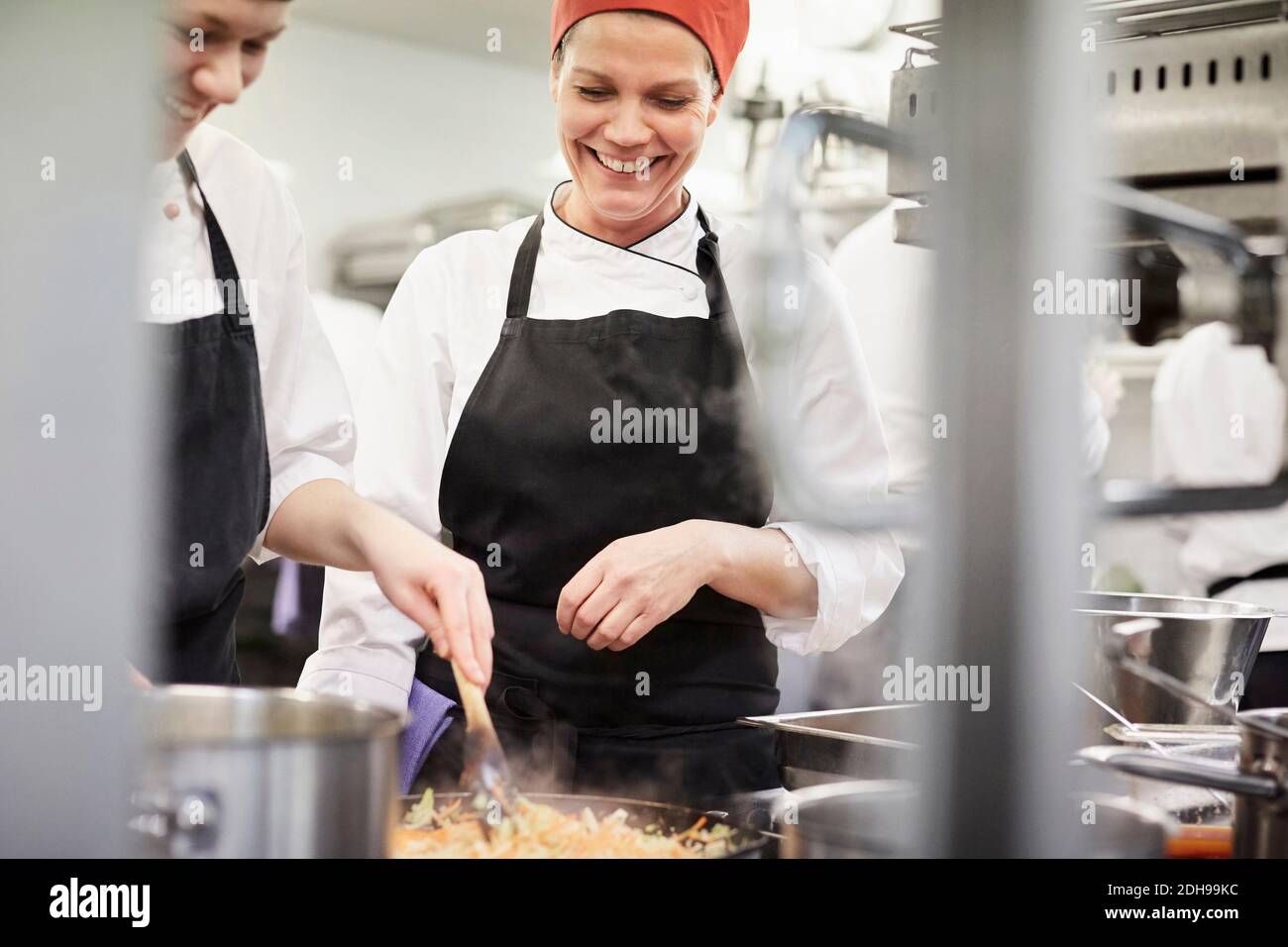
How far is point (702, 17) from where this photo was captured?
1.39 m

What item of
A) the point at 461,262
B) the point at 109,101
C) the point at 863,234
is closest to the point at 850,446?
the point at 863,234

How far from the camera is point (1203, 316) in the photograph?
180 cm

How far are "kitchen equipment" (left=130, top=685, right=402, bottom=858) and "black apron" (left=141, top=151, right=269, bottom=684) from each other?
0.37m

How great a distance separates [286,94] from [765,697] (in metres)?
0.87

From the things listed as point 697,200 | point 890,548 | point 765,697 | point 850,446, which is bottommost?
point 765,697

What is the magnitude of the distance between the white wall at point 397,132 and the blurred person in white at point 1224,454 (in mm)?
1322

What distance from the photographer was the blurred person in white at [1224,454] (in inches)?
88.8

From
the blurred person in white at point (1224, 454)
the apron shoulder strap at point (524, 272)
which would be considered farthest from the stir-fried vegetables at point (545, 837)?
the blurred person in white at point (1224, 454)

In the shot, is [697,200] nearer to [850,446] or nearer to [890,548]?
[850,446]

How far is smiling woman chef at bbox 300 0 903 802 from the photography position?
141 cm

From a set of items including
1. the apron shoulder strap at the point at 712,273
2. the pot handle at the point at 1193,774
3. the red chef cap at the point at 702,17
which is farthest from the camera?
the apron shoulder strap at the point at 712,273

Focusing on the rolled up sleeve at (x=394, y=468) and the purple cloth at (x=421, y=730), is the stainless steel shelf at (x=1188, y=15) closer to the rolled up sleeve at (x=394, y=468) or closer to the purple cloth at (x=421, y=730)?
the rolled up sleeve at (x=394, y=468)

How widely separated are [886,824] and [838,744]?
0.17 m
